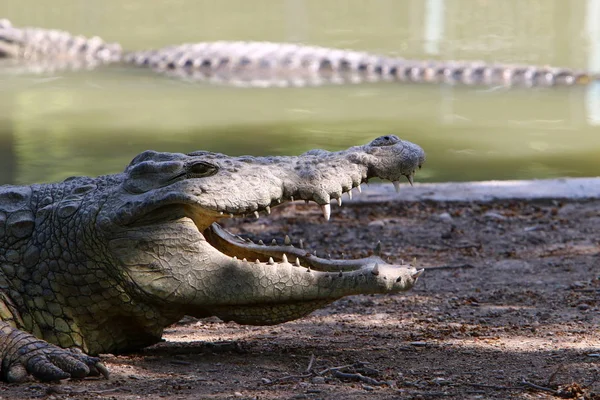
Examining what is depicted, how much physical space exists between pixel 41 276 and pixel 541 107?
843cm

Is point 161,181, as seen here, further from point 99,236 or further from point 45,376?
point 45,376

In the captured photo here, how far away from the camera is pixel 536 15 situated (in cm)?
2042

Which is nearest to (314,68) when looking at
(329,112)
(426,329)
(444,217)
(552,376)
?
(329,112)

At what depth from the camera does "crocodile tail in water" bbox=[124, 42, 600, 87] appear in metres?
12.8

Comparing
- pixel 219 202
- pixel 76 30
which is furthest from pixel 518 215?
pixel 76 30

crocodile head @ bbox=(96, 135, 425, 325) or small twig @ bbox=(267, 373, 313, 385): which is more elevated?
crocodile head @ bbox=(96, 135, 425, 325)

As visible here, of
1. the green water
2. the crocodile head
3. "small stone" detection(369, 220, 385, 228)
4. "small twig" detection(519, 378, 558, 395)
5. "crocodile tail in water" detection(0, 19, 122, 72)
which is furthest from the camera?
"crocodile tail in water" detection(0, 19, 122, 72)

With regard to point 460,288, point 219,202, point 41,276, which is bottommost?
point 460,288

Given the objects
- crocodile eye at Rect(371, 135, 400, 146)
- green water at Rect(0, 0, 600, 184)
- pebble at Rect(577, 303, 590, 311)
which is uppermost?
crocodile eye at Rect(371, 135, 400, 146)

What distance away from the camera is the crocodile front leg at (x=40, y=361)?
10.4 feet

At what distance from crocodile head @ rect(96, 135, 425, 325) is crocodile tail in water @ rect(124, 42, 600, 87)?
947cm

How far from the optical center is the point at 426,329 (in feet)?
13.2

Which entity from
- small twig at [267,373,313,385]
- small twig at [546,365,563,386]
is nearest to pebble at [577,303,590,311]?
small twig at [546,365,563,386]

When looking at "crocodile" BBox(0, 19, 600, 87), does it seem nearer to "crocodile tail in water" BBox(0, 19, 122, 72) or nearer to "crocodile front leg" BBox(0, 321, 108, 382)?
"crocodile tail in water" BBox(0, 19, 122, 72)
